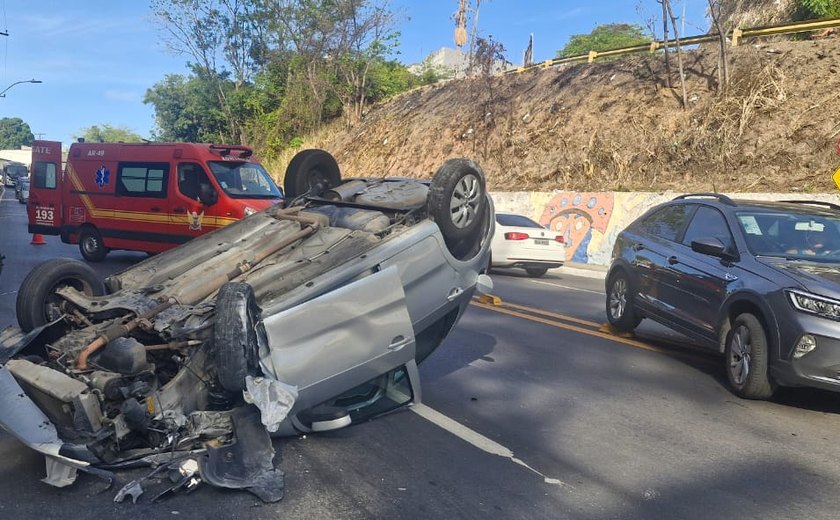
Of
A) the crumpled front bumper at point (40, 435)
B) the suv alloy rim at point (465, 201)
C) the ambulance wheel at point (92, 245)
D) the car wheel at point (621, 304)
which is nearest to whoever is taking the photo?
the crumpled front bumper at point (40, 435)

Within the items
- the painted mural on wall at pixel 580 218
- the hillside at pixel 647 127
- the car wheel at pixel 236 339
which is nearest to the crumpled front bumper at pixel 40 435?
the car wheel at pixel 236 339

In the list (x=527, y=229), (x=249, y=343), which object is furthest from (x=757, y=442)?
(x=527, y=229)

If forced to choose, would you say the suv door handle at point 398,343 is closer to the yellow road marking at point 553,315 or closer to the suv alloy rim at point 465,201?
the suv alloy rim at point 465,201

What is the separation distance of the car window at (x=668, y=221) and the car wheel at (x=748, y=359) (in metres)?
1.79

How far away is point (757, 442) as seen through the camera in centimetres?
513

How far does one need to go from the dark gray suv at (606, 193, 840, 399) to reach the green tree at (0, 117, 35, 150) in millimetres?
164774

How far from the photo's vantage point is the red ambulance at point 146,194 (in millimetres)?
13766

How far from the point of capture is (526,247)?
1530cm

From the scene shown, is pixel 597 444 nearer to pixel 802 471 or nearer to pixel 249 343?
pixel 802 471

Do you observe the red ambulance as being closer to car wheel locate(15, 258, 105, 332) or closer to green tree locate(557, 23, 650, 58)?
car wheel locate(15, 258, 105, 332)

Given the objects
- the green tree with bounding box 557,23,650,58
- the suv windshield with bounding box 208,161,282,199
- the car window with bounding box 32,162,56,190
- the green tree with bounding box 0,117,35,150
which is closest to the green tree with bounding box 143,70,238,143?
the green tree with bounding box 557,23,650,58

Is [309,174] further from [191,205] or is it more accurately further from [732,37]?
[732,37]

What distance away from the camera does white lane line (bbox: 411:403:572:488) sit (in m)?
4.55

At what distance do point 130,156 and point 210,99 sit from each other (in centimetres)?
3210
